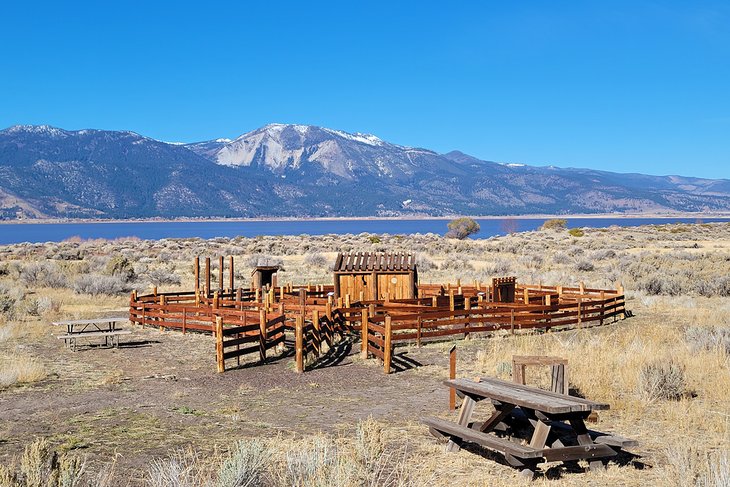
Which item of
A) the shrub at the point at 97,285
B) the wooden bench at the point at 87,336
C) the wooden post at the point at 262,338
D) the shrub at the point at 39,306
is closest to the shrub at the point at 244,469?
the wooden post at the point at 262,338

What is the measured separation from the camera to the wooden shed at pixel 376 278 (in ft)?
79.7

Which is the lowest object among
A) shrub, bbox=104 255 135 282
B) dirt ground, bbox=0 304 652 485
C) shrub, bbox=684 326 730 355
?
dirt ground, bbox=0 304 652 485

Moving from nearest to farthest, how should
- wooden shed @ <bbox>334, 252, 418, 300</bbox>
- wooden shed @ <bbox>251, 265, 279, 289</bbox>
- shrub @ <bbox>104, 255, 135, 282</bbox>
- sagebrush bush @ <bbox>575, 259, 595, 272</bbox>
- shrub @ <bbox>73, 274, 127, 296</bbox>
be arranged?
1. wooden shed @ <bbox>334, 252, 418, 300</bbox>
2. wooden shed @ <bbox>251, 265, 279, 289</bbox>
3. shrub @ <bbox>73, 274, 127, 296</bbox>
4. shrub @ <bbox>104, 255, 135, 282</bbox>
5. sagebrush bush @ <bbox>575, 259, 595, 272</bbox>

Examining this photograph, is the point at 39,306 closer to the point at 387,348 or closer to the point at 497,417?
the point at 387,348

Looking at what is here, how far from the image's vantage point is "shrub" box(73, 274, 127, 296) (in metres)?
Answer: 31.3

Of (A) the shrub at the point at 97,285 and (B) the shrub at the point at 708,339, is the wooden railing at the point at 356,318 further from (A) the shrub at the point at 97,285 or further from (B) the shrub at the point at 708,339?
(A) the shrub at the point at 97,285

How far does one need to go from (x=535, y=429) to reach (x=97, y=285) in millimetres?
27047

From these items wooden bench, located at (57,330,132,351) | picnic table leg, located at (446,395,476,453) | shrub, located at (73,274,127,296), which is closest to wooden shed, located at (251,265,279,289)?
wooden bench, located at (57,330,132,351)

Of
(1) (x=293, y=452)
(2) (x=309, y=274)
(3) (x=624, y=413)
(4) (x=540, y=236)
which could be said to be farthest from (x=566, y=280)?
(4) (x=540, y=236)

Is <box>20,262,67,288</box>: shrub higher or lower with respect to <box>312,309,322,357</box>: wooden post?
higher

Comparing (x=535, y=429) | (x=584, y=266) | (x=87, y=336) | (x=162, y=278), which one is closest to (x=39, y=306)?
(x=87, y=336)

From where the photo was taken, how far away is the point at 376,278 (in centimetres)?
2434

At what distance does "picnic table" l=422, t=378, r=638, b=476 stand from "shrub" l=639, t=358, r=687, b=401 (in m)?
2.95

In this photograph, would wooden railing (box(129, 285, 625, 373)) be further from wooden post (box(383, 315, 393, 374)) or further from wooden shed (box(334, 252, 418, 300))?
wooden shed (box(334, 252, 418, 300))
